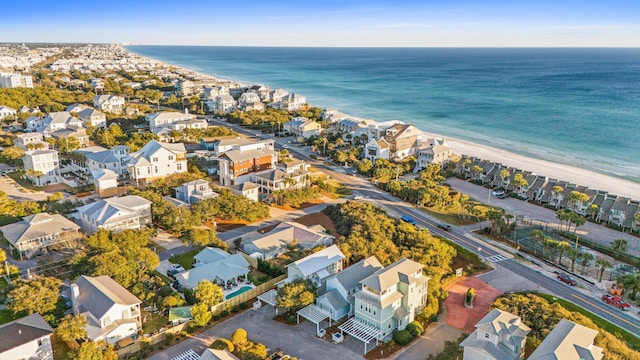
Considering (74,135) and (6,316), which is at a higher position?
(74,135)

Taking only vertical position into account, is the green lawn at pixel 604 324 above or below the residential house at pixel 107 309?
below

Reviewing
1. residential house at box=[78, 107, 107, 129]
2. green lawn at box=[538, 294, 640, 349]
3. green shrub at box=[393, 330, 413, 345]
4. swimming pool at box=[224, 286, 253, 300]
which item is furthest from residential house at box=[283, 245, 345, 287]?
residential house at box=[78, 107, 107, 129]

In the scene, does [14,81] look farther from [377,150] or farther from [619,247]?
[619,247]

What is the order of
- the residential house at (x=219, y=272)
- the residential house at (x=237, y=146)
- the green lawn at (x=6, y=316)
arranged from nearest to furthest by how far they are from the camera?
the green lawn at (x=6, y=316), the residential house at (x=219, y=272), the residential house at (x=237, y=146)

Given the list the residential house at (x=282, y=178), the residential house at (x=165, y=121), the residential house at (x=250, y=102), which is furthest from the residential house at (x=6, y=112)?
the residential house at (x=282, y=178)

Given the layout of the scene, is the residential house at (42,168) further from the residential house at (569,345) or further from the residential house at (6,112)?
the residential house at (569,345)

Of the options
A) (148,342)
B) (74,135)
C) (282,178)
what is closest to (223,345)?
(148,342)

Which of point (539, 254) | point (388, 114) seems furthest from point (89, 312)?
point (388, 114)
